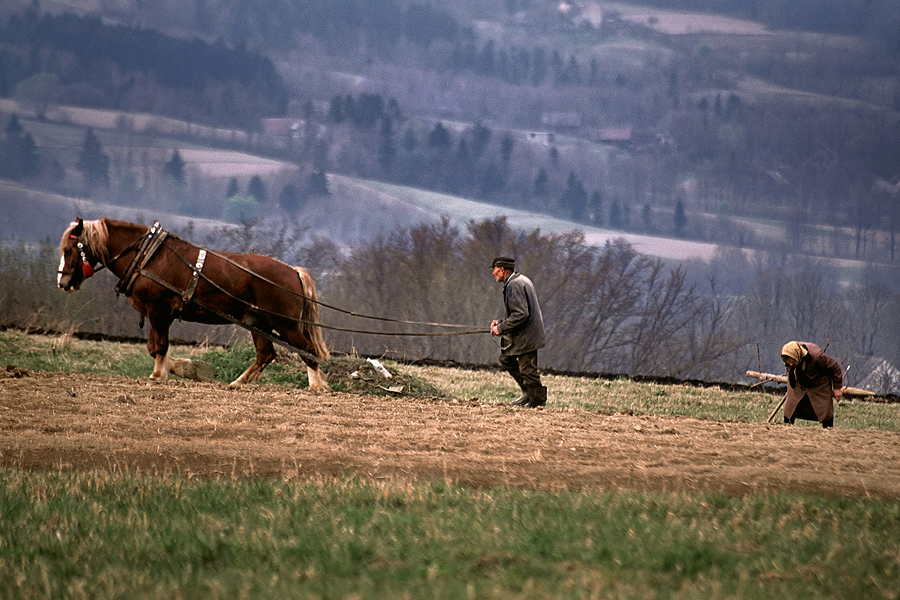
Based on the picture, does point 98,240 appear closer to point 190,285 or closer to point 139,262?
point 139,262

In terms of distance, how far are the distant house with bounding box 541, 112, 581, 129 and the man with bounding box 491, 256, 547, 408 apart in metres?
145

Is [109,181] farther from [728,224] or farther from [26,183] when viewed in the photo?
[728,224]

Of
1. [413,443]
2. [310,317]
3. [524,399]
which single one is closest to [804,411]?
[524,399]

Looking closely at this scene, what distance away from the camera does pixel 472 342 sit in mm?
46875

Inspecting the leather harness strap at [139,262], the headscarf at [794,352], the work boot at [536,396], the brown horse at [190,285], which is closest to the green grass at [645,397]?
the headscarf at [794,352]

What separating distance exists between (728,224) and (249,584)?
142005mm

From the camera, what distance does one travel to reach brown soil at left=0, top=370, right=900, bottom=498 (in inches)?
340

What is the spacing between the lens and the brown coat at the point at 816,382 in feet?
46.8

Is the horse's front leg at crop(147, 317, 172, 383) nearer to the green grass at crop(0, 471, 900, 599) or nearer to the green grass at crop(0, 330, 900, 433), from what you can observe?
the green grass at crop(0, 330, 900, 433)

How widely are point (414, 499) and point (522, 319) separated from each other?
6.25 m

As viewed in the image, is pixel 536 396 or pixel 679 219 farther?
pixel 679 219

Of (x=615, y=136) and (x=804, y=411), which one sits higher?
(x=615, y=136)

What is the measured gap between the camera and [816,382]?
14375mm

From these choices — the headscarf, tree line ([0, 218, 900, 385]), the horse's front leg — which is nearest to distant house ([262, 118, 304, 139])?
tree line ([0, 218, 900, 385])
